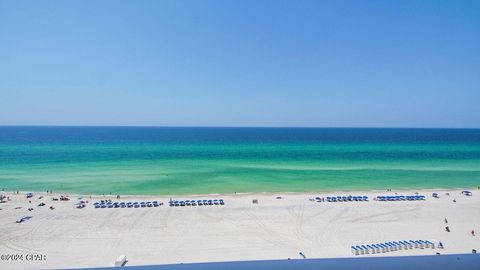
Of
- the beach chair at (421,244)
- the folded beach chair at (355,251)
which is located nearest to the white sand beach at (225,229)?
the folded beach chair at (355,251)

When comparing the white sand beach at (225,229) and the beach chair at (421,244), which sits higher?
the beach chair at (421,244)

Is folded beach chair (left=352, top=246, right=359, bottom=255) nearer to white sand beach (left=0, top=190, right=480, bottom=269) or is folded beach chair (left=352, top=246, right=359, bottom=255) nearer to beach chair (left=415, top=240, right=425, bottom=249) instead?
white sand beach (left=0, top=190, right=480, bottom=269)

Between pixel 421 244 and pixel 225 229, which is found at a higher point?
pixel 421 244

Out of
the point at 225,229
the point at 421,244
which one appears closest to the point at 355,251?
the point at 421,244

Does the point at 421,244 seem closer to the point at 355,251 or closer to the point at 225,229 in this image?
the point at 355,251

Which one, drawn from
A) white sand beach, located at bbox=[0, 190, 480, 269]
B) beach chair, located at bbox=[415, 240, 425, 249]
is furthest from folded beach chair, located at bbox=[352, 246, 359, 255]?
beach chair, located at bbox=[415, 240, 425, 249]

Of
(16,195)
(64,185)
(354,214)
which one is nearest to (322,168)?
(354,214)

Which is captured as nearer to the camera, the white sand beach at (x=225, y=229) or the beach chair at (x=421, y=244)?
the white sand beach at (x=225, y=229)

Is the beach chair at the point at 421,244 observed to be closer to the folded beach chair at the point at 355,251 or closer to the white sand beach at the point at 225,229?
the white sand beach at the point at 225,229
